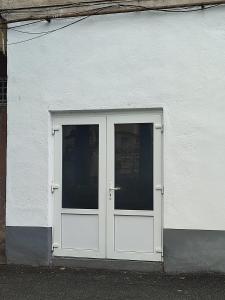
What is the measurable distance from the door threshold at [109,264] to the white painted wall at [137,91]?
24.3 inches

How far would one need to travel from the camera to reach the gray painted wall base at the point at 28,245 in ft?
25.8

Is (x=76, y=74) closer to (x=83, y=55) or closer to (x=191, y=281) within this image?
(x=83, y=55)

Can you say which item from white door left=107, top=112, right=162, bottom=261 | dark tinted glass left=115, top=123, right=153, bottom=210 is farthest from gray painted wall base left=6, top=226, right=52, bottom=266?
dark tinted glass left=115, top=123, right=153, bottom=210

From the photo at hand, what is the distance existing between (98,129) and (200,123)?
1.53 m

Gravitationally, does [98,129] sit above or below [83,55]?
below

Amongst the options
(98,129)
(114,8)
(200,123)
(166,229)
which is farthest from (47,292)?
(114,8)

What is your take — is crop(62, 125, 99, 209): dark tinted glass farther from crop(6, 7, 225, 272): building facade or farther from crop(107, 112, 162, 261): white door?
crop(107, 112, 162, 261): white door

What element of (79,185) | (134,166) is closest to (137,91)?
(134,166)

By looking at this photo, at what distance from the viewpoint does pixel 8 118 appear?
812cm

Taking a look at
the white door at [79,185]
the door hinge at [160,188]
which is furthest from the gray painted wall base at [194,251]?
the white door at [79,185]

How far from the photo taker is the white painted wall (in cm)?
724

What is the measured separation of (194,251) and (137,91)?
2381 mm

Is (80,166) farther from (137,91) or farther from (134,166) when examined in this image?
(137,91)

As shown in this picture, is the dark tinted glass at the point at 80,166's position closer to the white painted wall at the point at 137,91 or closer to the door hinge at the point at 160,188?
the white painted wall at the point at 137,91
